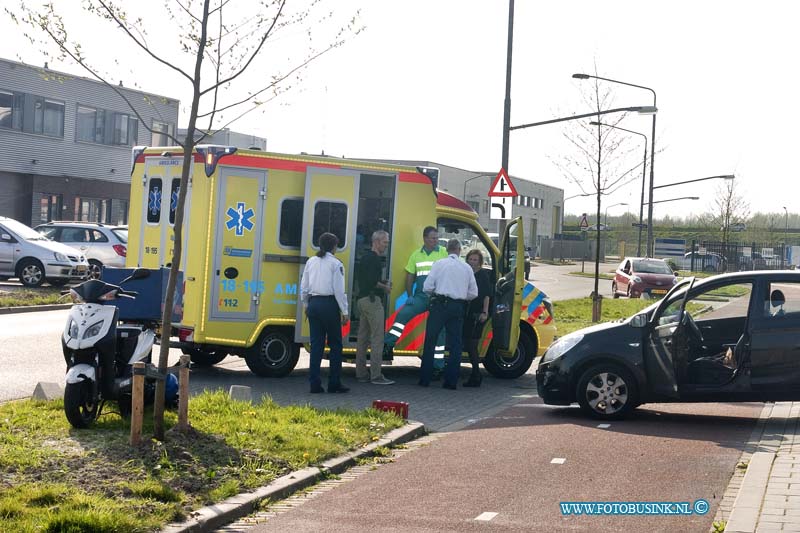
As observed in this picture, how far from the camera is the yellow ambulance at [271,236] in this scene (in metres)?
13.3

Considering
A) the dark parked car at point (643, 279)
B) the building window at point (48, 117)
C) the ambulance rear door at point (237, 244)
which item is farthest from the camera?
the building window at point (48, 117)

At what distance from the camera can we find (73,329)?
8617mm

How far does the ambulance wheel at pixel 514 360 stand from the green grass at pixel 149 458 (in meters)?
4.51

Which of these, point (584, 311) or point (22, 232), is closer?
point (22, 232)

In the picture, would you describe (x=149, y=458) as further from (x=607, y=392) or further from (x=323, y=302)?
(x=607, y=392)

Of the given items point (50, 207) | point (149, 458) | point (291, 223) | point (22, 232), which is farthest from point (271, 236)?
point (50, 207)

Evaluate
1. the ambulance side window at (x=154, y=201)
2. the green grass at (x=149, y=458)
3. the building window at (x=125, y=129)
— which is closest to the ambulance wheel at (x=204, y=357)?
the ambulance side window at (x=154, y=201)

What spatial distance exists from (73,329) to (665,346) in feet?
18.7

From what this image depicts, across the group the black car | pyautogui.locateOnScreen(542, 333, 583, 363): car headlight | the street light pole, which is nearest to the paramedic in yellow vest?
pyautogui.locateOnScreen(542, 333, 583, 363): car headlight

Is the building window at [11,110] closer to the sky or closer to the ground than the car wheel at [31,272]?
closer to the sky

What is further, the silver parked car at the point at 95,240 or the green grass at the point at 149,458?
the silver parked car at the point at 95,240

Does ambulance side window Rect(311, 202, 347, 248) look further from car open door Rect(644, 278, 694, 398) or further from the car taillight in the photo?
car open door Rect(644, 278, 694, 398)

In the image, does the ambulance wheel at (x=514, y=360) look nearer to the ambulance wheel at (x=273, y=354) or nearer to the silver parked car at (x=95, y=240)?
the ambulance wheel at (x=273, y=354)

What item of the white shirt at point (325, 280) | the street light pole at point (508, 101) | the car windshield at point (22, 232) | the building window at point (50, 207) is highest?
the street light pole at point (508, 101)
